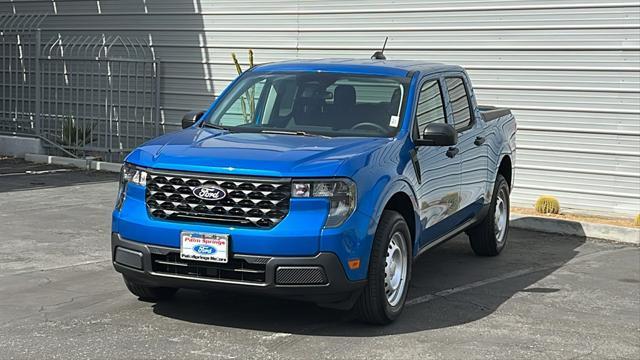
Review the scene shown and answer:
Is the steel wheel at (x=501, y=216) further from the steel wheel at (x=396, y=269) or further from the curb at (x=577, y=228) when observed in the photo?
the steel wheel at (x=396, y=269)

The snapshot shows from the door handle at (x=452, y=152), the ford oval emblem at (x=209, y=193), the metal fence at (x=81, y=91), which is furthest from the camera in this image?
the metal fence at (x=81, y=91)

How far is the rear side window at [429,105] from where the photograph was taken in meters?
7.33

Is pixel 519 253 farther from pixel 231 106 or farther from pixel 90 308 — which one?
pixel 90 308

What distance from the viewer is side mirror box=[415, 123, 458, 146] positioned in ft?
22.4

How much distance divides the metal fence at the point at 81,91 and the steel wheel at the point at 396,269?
9.94 metres

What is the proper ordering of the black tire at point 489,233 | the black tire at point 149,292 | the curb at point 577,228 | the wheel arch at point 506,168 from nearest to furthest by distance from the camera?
the black tire at point 149,292 → the black tire at point 489,233 → the wheel arch at point 506,168 → the curb at point 577,228

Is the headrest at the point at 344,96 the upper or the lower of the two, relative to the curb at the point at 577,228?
upper

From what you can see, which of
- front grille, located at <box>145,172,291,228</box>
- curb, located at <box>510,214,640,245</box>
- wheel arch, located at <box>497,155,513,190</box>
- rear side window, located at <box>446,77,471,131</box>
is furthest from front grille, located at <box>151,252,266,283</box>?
curb, located at <box>510,214,640,245</box>

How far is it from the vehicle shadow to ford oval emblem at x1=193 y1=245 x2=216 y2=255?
68 cm

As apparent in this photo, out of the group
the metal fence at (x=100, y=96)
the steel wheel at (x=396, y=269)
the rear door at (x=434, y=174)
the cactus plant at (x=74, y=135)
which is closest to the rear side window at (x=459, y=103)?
the rear door at (x=434, y=174)

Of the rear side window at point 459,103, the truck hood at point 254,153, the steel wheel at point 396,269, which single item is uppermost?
the rear side window at point 459,103

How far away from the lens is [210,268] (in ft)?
19.4

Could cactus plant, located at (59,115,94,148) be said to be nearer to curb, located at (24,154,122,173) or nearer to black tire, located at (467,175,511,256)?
curb, located at (24,154,122,173)

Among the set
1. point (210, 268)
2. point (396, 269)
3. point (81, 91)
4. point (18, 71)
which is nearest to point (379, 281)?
point (396, 269)
